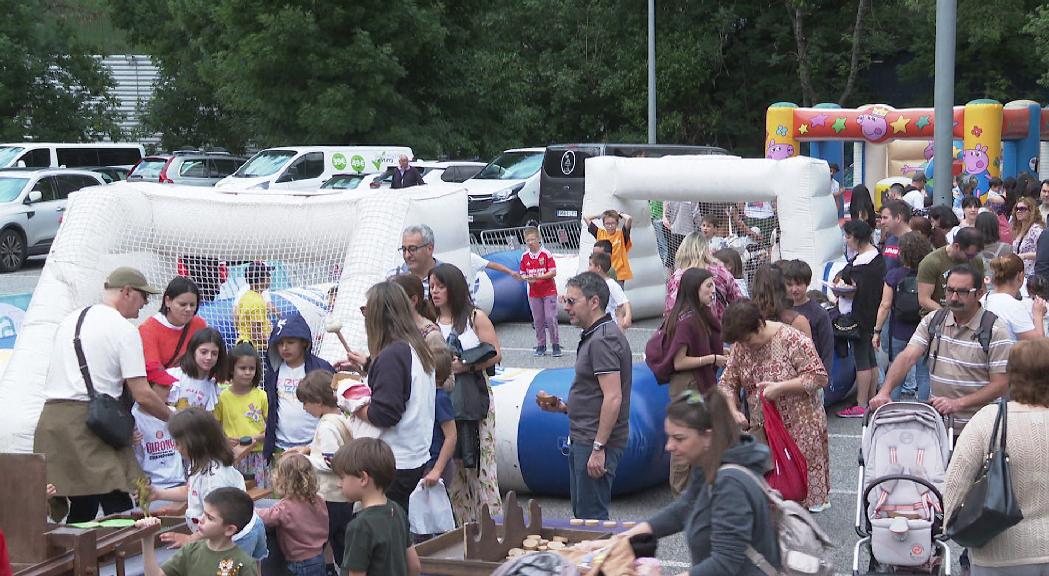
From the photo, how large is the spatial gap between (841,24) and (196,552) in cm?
3630

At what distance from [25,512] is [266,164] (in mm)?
21571

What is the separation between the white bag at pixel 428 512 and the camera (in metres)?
6.07

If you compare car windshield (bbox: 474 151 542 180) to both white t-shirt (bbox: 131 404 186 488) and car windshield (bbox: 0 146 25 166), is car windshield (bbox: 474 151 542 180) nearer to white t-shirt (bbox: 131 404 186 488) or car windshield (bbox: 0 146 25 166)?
car windshield (bbox: 0 146 25 166)

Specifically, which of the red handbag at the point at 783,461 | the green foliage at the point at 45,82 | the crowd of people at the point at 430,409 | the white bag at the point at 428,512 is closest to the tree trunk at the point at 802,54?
the green foliage at the point at 45,82

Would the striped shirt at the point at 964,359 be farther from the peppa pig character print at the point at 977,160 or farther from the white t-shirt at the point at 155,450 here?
the peppa pig character print at the point at 977,160

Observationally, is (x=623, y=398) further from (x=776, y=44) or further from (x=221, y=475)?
(x=776, y=44)

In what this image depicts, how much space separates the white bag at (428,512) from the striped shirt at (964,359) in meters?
2.58

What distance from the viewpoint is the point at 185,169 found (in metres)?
26.9

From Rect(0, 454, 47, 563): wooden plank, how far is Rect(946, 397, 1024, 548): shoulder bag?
3.47 metres

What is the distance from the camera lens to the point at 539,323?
13.0 meters

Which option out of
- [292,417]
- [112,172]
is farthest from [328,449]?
[112,172]

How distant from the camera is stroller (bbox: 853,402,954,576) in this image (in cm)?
577

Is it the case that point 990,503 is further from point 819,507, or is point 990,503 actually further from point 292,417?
point 292,417

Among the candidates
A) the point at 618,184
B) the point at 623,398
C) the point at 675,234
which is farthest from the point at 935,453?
the point at 675,234
